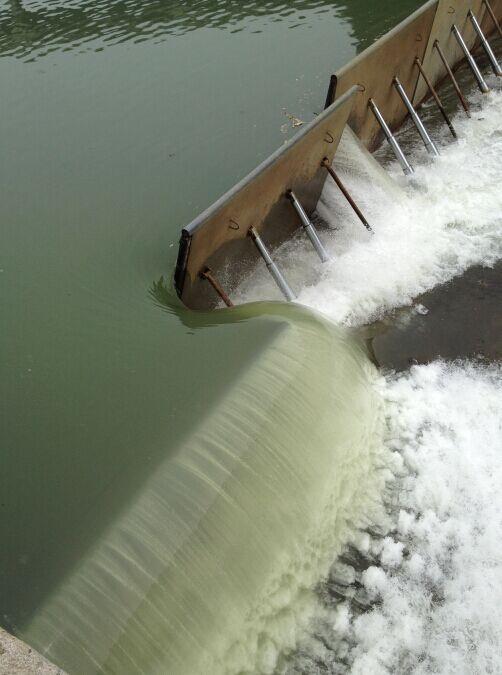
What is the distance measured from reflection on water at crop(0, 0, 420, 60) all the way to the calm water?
0.06 m

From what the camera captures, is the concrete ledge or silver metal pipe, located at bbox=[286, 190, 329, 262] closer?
the concrete ledge

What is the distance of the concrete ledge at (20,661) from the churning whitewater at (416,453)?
1.73m

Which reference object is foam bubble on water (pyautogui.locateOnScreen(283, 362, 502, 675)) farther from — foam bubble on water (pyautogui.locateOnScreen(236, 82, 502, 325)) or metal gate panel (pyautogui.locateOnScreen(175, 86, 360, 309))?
metal gate panel (pyautogui.locateOnScreen(175, 86, 360, 309))

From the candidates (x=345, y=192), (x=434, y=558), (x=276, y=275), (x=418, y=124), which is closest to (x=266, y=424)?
(x=434, y=558)

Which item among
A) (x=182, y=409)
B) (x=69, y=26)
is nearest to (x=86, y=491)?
(x=182, y=409)

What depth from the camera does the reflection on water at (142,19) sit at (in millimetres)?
11831

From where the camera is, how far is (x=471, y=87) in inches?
439

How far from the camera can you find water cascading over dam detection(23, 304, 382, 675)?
12.9ft

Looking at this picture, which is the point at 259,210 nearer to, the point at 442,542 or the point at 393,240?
the point at 393,240

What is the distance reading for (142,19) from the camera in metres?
12.5

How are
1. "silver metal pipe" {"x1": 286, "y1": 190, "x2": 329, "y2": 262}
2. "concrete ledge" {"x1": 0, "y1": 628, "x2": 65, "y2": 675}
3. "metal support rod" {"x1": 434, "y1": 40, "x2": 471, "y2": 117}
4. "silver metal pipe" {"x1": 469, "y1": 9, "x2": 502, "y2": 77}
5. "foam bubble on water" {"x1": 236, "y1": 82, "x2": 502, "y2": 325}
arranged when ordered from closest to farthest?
"concrete ledge" {"x1": 0, "y1": 628, "x2": 65, "y2": 675}
"foam bubble on water" {"x1": 236, "y1": 82, "x2": 502, "y2": 325}
"silver metal pipe" {"x1": 286, "y1": 190, "x2": 329, "y2": 262}
"metal support rod" {"x1": 434, "y1": 40, "x2": 471, "y2": 117}
"silver metal pipe" {"x1": 469, "y1": 9, "x2": 502, "y2": 77}

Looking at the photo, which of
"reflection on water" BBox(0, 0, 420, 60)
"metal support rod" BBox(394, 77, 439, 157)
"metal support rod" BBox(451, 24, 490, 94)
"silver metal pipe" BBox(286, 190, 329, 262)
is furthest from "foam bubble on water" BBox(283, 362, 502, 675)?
"reflection on water" BBox(0, 0, 420, 60)

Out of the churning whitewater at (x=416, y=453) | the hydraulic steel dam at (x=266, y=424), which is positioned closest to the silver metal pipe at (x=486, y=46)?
the churning whitewater at (x=416, y=453)

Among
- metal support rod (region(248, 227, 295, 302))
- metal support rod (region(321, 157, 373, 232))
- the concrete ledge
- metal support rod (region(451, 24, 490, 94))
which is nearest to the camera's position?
the concrete ledge
